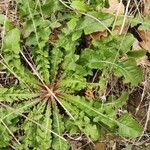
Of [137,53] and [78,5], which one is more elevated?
[78,5]

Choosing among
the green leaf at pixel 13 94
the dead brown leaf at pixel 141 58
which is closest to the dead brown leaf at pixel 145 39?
the dead brown leaf at pixel 141 58

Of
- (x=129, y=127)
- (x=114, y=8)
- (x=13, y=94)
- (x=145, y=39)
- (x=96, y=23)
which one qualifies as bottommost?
(x=129, y=127)

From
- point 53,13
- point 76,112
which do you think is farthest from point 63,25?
point 76,112

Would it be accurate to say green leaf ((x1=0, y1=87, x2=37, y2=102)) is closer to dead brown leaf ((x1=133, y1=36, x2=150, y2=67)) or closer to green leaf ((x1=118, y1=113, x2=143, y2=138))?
green leaf ((x1=118, y1=113, x2=143, y2=138))

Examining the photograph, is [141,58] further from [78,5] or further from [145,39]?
[78,5]

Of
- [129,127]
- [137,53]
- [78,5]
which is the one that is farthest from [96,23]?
[129,127]

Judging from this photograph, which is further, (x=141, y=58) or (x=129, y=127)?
(x=141, y=58)

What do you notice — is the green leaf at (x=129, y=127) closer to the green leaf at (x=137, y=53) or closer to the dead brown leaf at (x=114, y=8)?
the green leaf at (x=137, y=53)

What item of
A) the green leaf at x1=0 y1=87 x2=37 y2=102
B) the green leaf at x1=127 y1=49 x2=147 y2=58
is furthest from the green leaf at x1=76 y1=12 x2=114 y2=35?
the green leaf at x1=0 y1=87 x2=37 y2=102

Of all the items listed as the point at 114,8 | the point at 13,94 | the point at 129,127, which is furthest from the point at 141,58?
the point at 13,94
